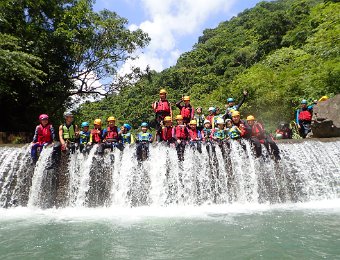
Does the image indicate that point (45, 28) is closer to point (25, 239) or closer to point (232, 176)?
point (232, 176)

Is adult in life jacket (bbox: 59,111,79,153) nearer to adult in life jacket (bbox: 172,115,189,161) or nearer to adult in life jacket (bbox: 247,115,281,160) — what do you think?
adult in life jacket (bbox: 172,115,189,161)

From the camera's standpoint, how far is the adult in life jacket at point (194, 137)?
9.13 m

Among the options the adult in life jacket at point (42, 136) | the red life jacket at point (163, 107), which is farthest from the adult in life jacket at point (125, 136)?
the adult in life jacket at point (42, 136)

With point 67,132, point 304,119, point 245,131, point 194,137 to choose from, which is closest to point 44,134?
point 67,132

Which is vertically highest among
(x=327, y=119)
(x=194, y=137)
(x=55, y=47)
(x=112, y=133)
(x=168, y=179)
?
(x=55, y=47)

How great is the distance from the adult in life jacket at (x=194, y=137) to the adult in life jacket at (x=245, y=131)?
1073 mm

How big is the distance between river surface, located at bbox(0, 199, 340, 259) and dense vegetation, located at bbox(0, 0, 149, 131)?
10.1 m

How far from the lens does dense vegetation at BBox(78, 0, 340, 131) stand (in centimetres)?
1720

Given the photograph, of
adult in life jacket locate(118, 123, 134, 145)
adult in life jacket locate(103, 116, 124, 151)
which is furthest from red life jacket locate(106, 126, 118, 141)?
adult in life jacket locate(118, 123, 134, 145)

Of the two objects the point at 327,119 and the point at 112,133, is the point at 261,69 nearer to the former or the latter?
the point at 327,119

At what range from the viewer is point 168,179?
891 centimetres

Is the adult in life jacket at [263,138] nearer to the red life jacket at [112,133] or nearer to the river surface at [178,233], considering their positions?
the river surface at [178,233]

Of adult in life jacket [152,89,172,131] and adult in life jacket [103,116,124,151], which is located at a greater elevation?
adult in life jacket [152,89,172,131]

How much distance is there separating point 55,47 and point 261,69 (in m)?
12.9
